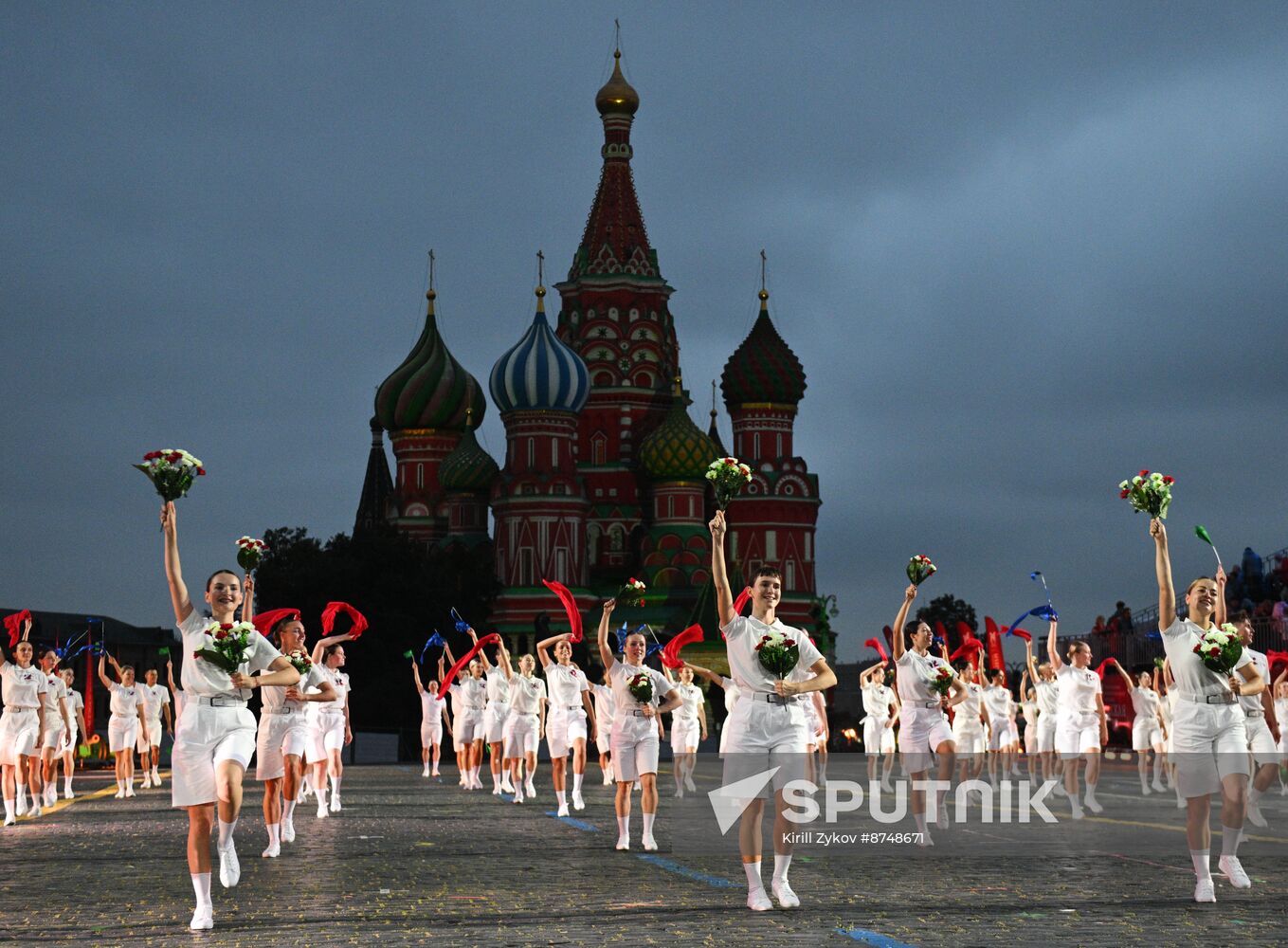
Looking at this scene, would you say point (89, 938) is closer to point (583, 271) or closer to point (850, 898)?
point (850, 898)

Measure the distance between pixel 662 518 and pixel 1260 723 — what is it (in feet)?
251

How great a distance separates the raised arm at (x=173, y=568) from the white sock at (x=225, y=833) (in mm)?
2129

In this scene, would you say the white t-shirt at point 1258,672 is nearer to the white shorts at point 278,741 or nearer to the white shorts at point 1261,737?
the white shorts at point 1261,737

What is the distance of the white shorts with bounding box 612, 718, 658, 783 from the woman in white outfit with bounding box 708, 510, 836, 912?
492 cm

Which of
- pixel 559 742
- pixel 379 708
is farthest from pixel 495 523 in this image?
pixel 559 742

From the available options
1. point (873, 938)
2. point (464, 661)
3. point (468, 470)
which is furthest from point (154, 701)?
point (468, 470)

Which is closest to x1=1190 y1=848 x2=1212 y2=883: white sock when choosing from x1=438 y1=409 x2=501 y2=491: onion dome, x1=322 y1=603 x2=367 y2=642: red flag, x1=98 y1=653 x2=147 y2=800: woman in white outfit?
x1=322 y1=603 x2=367 y2=642: red flag

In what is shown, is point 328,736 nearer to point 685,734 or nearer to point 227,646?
point 685,734

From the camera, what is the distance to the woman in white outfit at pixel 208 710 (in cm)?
1152

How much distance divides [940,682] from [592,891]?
5.68 m

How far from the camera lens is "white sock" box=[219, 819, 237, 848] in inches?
518

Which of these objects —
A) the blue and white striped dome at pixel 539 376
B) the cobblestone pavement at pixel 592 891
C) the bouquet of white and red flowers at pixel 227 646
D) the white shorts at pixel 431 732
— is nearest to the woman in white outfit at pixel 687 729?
the white shorts at pixel 431 732

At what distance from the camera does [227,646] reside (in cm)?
1155

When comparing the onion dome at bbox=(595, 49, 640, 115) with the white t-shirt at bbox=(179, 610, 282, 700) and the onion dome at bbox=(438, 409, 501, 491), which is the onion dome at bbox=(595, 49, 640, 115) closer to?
the onion dome at bbox=(438, 409, 501, 491)
